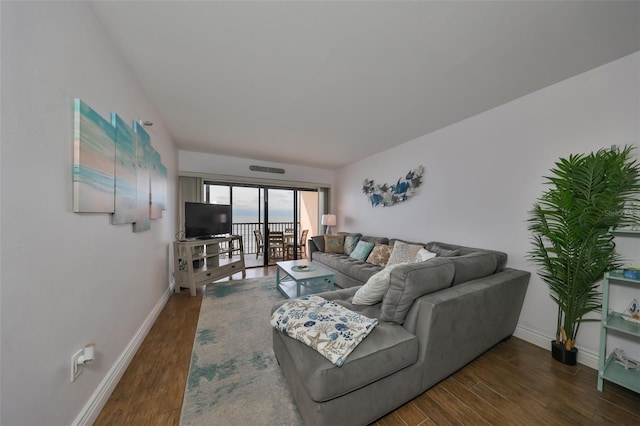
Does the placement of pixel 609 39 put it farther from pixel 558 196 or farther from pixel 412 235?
pixel 412 235

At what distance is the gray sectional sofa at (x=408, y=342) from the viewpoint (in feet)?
3.67

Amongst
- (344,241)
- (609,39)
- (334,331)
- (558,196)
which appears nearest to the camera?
(334,331)

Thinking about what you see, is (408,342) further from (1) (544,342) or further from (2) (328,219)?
(2) (328,219)

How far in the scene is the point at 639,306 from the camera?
1612 millimetres

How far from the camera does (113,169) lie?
1483 millimetres

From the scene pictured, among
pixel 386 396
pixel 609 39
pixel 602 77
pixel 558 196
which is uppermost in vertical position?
pixel 609 39

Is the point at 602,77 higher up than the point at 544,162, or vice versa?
the point at 602,77

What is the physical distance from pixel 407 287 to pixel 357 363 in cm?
56

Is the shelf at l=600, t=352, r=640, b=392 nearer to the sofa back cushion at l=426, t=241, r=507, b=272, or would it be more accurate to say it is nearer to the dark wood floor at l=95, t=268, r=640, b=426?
the dark wood floor at l=95, t=268, r=640, b=426

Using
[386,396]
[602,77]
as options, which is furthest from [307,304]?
[602,77]

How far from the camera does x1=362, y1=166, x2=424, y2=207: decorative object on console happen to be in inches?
136

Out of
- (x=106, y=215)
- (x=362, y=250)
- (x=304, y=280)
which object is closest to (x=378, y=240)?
(x=362, y=250)

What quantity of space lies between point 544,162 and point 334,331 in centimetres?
255

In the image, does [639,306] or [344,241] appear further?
[344,241]
